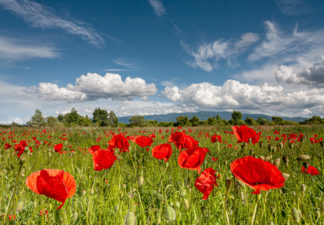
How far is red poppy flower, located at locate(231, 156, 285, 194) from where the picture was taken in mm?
773

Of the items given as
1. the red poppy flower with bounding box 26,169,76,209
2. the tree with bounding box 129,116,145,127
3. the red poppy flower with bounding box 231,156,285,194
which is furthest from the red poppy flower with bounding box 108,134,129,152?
the tree with bounding box 129,116,145,127

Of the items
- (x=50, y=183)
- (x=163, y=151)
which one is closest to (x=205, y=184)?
(x=163, y=151)

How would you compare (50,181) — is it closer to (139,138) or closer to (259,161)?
(259,161)

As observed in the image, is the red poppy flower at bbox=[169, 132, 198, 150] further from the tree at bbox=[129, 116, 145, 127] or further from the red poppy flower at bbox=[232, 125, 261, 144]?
the tree at bbox=[129, 116, 145, 127]

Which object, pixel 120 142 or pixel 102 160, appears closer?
pixel 102 160

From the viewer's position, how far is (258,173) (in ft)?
2.60

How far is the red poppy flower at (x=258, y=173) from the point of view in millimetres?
773

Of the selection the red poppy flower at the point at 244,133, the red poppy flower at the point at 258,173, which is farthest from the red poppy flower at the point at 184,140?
the red poppy flower at the point at 258,173

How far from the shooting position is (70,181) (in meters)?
0.83

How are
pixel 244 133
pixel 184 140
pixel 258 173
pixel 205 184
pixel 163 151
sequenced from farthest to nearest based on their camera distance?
pixel 184 140
pixel 163 151
pixel 244 133
pixel 205 184
pixel 258 173

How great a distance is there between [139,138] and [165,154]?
0.54 m

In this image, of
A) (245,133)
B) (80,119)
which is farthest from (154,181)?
(80,119)

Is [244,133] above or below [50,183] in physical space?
above

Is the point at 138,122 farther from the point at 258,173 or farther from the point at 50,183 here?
the point at 258,173
